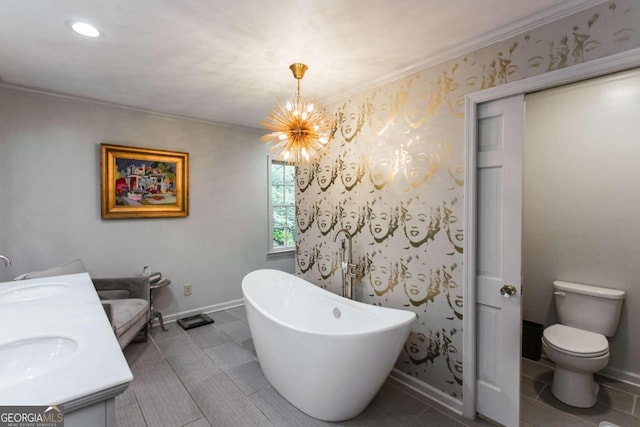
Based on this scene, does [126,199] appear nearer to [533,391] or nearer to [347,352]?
[347,352]

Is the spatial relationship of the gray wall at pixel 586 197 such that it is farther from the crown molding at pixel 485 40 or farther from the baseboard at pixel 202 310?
the baseboard at pixel 202 310

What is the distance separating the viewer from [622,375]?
2.27 metres

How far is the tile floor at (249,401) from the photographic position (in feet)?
6.19

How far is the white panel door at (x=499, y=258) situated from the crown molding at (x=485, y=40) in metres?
0.37

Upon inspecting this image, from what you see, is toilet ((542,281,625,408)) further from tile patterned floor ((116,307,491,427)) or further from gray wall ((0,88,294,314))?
gray wall ((0,88,294,314))

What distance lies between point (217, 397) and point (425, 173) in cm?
220

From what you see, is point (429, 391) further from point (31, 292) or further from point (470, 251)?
point (31, 292)

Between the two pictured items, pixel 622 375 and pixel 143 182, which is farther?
pixel 143 182

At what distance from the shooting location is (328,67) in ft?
7.23

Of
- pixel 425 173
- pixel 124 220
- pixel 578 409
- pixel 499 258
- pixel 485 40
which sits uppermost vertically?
pixel 485 40

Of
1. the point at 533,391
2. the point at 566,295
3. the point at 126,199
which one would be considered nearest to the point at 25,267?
the point at 126,199

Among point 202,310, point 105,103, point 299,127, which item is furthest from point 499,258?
point 105,103

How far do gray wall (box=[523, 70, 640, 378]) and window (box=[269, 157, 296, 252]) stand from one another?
9.54ft

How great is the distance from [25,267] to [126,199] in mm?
997
